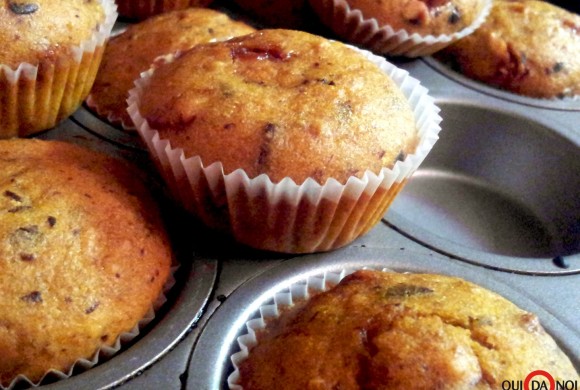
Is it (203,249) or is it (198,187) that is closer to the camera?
(198,187)

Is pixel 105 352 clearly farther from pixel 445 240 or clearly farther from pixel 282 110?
pixel 445 240

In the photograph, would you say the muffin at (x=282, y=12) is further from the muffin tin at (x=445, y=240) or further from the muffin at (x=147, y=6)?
the muffin tin at (x=445, y=240)

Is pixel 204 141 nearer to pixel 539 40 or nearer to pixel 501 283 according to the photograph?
pixel 501 283

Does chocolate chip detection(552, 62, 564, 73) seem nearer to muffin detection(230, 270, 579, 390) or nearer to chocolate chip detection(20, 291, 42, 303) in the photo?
muffin detection(230, 270, 579, 390)

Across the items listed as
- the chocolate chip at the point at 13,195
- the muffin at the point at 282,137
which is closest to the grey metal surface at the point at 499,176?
the muffin at the point at 282,137

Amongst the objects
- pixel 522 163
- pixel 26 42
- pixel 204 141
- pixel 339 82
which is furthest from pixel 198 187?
pixel 522 163

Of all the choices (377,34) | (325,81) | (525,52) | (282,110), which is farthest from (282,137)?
(525,52)

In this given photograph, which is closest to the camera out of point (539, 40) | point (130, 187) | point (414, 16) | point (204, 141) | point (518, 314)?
point (518, 314)
